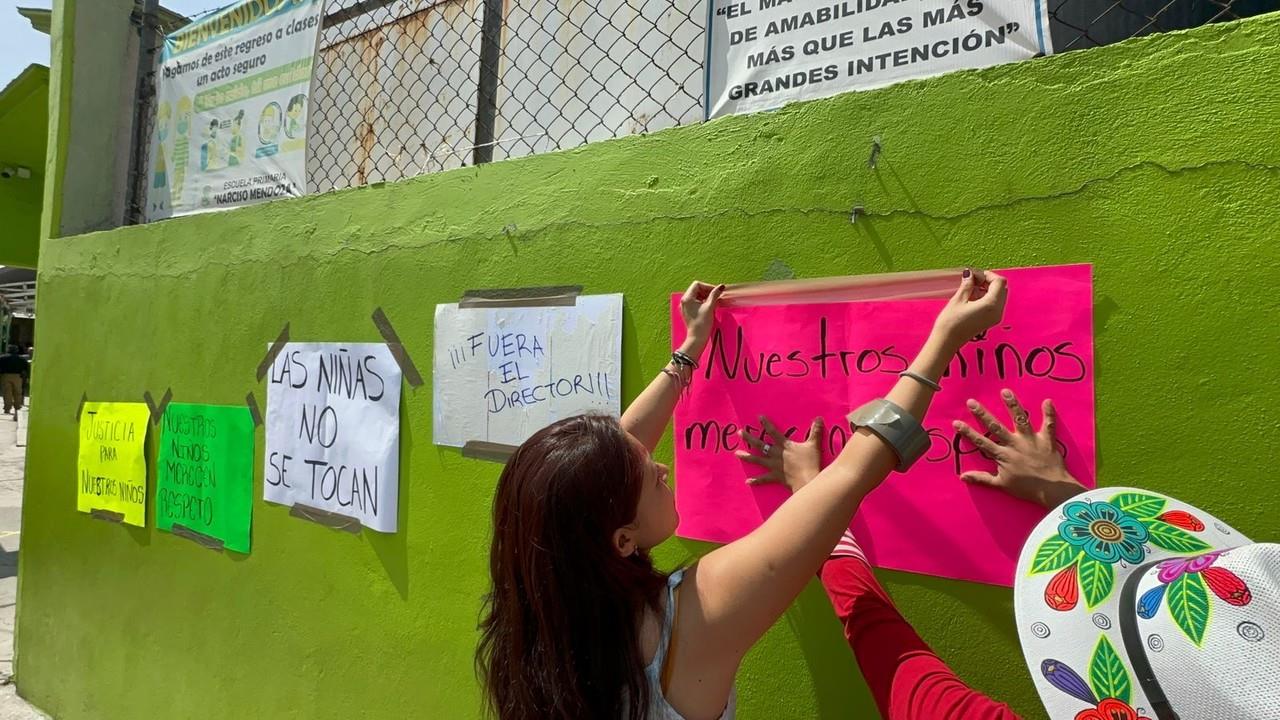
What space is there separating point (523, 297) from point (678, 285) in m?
0.55

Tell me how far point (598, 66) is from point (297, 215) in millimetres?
1366

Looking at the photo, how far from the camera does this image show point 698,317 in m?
1.95

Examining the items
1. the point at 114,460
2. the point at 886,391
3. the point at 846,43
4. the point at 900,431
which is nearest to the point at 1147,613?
the point at 900,431

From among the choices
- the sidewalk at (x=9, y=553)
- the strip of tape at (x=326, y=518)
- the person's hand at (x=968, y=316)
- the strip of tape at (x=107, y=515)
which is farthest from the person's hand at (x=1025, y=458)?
the sidewalk at (x=9, y=553)

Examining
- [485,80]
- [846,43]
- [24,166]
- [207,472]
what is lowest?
[207,472]

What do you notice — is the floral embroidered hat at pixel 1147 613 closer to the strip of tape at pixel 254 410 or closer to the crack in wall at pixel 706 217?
the crack in wall at pixel 706 217

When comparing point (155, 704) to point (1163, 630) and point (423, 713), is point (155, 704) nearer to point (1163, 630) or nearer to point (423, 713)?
point (423, 713)

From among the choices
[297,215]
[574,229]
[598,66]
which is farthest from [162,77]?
[574,229]

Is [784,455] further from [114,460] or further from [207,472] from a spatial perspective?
[114,460]

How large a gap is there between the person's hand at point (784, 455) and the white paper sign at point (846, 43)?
86cm

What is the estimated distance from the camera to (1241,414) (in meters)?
1.38

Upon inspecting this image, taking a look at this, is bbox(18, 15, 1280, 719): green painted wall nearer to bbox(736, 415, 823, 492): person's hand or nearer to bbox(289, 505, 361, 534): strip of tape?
bbox(289, 505, 361, 534): strip of tape

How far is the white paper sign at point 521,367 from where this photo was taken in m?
2.19

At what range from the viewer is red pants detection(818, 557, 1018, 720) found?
1194 mm
